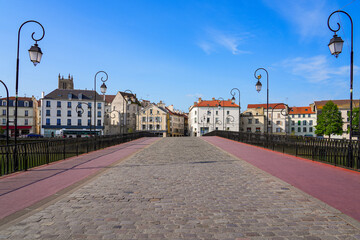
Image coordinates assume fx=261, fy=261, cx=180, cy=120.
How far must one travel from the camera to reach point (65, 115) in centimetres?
7238

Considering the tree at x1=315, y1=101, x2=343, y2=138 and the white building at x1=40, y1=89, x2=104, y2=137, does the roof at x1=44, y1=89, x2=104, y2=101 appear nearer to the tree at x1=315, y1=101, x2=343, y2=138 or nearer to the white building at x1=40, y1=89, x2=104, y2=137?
the white building at x1=40, y1=89, x2=104, y2=137

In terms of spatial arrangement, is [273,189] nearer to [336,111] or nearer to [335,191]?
[335,191]

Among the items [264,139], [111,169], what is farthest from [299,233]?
[264,139]

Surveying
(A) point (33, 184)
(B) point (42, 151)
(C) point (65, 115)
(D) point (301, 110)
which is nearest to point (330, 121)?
(D) point (301, 110)

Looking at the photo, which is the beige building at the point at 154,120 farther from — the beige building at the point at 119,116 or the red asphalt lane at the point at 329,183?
the red asphalt lane at the point at 329,183

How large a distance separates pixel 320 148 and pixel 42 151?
12.3 meters

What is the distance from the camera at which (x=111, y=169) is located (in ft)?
34.0

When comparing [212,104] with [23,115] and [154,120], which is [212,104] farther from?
[23,115]

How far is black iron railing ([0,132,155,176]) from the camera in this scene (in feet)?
30.2

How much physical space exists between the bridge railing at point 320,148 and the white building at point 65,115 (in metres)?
59.8

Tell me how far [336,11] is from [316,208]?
895cm

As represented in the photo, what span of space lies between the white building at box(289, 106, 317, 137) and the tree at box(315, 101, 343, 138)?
25.5 meters

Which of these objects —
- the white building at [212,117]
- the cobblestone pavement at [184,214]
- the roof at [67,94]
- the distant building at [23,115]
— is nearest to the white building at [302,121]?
the white building at [212,117]

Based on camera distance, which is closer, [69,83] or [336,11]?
[336,11]
